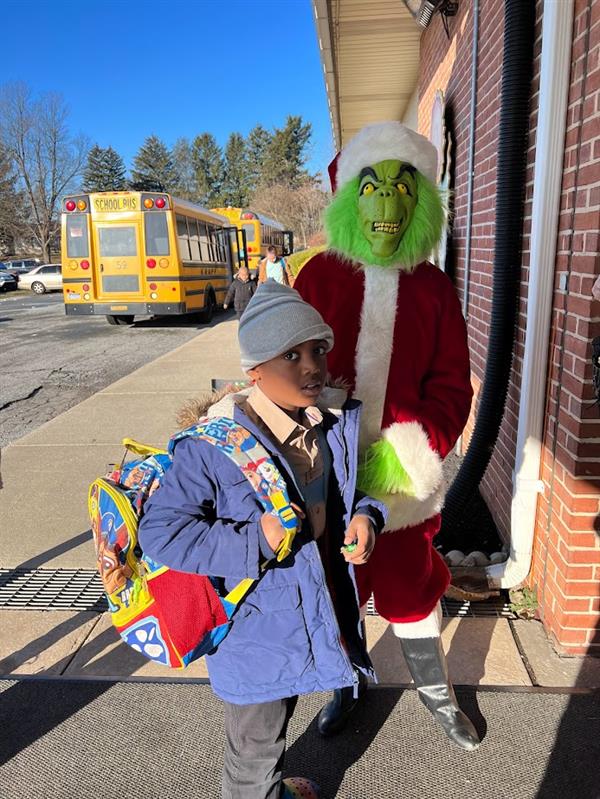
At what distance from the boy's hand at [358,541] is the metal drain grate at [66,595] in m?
1.56

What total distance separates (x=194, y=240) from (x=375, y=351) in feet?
43.8

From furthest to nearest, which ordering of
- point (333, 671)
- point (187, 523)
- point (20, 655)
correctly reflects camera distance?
point (20, 655)
point (333, 671)
point (187, 523)

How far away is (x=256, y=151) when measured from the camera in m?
68.7

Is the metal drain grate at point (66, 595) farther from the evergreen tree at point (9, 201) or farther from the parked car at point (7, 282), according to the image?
the evergreen tree at point (9, 201)

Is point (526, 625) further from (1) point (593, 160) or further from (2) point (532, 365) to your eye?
(1) point (593, 160)

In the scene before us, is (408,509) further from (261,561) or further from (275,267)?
(275,267)

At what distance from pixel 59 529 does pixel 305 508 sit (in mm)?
2840

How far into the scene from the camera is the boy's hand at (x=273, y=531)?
4.38ft

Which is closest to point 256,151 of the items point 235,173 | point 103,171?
point 235,173

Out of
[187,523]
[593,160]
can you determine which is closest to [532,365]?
[593,160]

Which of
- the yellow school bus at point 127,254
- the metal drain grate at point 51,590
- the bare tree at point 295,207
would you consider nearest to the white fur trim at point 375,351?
the metal drain grate at point 51,590

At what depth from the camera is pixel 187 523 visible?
1380mm

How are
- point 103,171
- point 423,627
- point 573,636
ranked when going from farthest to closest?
point 103,171 → point 573,636 → point 423,627

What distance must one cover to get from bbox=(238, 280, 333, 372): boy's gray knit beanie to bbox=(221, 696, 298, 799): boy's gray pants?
0.88 metres
